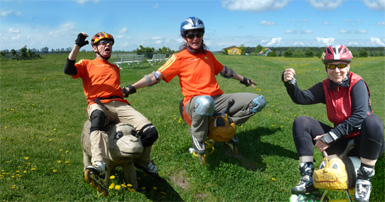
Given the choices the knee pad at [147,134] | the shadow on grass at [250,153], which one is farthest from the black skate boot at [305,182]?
the knee pad at [147,134]

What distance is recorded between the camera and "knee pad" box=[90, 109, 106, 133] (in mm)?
4438

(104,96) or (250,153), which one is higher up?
(104,96)

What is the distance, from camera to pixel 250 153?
20.1ft

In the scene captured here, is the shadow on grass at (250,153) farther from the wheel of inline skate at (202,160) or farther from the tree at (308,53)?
the tree at (308,53)

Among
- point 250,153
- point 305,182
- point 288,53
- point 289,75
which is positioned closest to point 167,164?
point 250,153

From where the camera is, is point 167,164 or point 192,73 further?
point 167,164

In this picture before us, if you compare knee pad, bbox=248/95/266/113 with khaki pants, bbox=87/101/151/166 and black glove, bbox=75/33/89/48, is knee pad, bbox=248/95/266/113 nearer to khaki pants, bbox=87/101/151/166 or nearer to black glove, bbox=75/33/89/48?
khaki pants, bbox=87/101/151/166

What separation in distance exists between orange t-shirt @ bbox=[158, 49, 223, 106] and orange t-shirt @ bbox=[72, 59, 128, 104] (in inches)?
33.3

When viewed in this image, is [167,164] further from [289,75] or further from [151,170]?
[289,75]

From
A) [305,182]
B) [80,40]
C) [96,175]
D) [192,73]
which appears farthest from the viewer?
[192,73]

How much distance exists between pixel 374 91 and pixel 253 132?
450 inches

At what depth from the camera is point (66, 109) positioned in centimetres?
1028

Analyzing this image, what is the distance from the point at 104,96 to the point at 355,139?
378cm

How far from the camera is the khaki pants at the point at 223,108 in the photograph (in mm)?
4977
